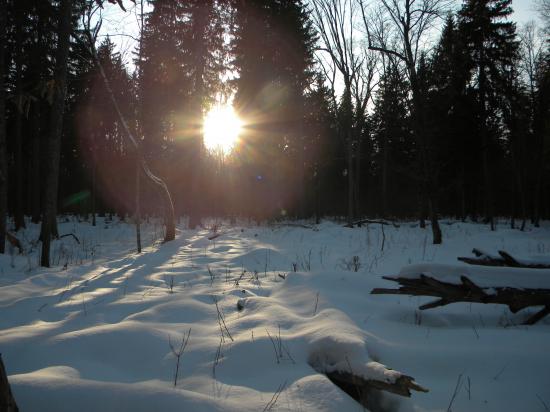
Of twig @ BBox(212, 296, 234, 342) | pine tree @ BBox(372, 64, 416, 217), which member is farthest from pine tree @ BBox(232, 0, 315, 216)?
twig @ BBox(212, 296, 234, 342)

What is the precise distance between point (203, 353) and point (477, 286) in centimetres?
239

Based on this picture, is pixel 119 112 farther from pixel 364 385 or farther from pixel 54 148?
pixel 364 385

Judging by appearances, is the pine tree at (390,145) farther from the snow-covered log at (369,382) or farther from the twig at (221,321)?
the snow-covered log at (369,382)

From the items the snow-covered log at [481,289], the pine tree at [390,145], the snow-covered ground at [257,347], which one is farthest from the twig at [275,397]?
the pine tree at [390,145]

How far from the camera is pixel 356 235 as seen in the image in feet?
42.0

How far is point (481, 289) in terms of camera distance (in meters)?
3.10

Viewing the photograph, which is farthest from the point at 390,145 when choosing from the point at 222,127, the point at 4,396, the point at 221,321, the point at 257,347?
the point at 4,396

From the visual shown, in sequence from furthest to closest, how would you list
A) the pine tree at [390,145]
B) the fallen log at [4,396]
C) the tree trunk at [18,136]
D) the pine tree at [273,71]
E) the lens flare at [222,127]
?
the pine tree at [390,145]
the pine tree at [273,71]
the lens flare at [222,127]
the tree trunk at [18,136]
the fallen log at [4,396]

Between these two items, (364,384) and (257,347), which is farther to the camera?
(257,347)

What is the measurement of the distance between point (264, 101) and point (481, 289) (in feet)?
62.2

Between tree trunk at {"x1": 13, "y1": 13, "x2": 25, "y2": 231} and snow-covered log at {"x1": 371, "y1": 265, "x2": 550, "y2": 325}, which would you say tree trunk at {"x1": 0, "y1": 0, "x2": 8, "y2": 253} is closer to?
tree trunk at {"x1": 13, "y1": 13, "x2": 25, "y2": 231}

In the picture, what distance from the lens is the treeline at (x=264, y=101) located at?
10859 mm

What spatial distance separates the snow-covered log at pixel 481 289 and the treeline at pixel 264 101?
703 cm

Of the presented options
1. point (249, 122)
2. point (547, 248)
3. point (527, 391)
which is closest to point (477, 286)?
point (527, 391)
